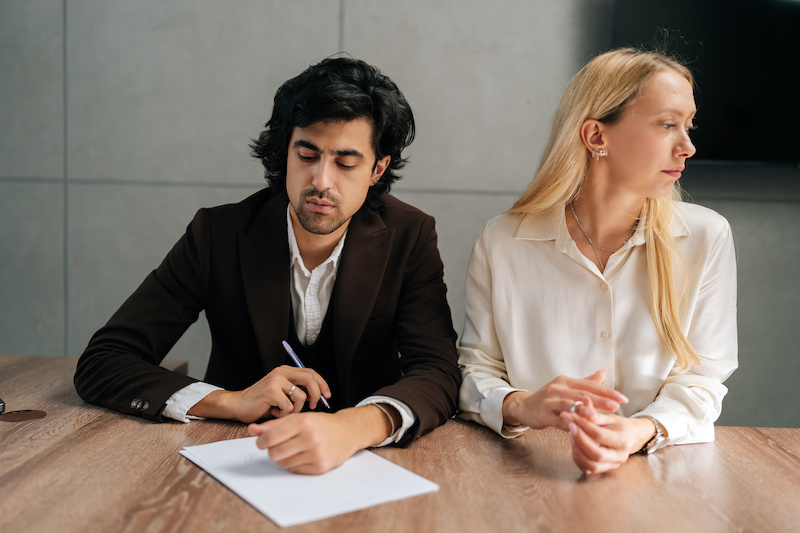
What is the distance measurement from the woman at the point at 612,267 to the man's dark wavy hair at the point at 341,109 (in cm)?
39

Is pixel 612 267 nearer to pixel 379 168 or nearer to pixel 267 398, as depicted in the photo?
pixel 379 168

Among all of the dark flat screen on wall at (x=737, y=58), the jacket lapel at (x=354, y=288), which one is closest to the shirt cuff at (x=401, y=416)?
the jacket lapel at (x=354, y=288)

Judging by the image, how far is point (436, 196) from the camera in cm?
290

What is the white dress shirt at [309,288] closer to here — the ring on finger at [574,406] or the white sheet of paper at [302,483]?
the white sheet of paper at [302,483]

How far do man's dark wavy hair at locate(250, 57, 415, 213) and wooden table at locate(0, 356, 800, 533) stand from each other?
2.46 ft

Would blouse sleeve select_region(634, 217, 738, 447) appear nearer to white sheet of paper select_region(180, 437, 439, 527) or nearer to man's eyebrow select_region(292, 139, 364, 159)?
white sheet of paper select_region(180, 437, 439, 527)

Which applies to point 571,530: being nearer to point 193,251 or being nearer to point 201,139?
point 193,251

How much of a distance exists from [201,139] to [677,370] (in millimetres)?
2159

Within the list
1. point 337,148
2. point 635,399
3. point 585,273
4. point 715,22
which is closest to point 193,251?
point 337,148

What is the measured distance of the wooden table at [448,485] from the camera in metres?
0.91

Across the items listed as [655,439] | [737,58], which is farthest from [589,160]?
[737,58]

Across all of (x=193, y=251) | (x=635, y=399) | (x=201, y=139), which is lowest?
(x=635, y=399)

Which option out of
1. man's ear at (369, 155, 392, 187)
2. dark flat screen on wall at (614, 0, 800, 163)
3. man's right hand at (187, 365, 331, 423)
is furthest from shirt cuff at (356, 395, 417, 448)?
dark flat screen on wall at (614, 0, 800, 163)

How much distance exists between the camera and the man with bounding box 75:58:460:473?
160cm
